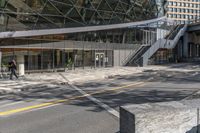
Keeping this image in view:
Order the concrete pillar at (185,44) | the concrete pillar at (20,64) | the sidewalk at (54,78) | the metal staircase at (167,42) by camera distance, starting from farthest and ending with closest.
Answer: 1. the concrete pillar at (185,44)
2. the metal staircase at (167,42)
3. the concrete pillar at (20,64)
4. the sidewalk at (54,78)

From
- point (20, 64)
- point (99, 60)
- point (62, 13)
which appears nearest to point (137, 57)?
point (99, 60)

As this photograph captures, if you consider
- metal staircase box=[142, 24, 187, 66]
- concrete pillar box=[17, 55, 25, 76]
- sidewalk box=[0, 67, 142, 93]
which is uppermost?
metal staircase box=[142, 24, 187, 66]

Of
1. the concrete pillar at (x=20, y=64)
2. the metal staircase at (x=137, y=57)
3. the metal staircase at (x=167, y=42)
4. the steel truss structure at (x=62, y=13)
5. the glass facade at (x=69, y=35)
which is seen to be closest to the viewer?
the concrete pillar at (x=20, y=64)

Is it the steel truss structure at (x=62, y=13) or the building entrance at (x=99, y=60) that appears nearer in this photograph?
the steel truss structure at (x=62, y=13)

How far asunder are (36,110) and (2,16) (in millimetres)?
18322

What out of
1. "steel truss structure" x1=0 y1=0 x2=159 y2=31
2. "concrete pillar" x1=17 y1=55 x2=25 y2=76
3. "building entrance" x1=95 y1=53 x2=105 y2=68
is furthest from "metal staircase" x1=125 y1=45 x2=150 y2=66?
"concrete pillar" x1=17 y1=55 x2=25 y2=76

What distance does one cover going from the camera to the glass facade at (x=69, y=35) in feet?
88.2

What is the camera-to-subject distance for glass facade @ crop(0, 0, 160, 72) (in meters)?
26.9

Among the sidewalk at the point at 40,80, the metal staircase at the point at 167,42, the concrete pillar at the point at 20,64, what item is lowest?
the sidewalk at the point at 40,80

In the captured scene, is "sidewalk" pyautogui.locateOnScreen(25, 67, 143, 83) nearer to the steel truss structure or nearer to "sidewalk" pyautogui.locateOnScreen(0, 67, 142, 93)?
"sidewalk" pyautogui.locateOnScreen(0, 67, 142, 93)

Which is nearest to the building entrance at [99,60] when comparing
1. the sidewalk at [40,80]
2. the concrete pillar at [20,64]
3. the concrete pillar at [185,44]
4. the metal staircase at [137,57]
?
the metal staircase at [137,57]

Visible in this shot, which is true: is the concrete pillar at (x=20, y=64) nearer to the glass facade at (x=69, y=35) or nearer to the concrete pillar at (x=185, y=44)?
the glass facade at (x=69, y=35)

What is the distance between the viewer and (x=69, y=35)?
111 feet

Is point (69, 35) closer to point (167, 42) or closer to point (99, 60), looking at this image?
point (99, 60)
